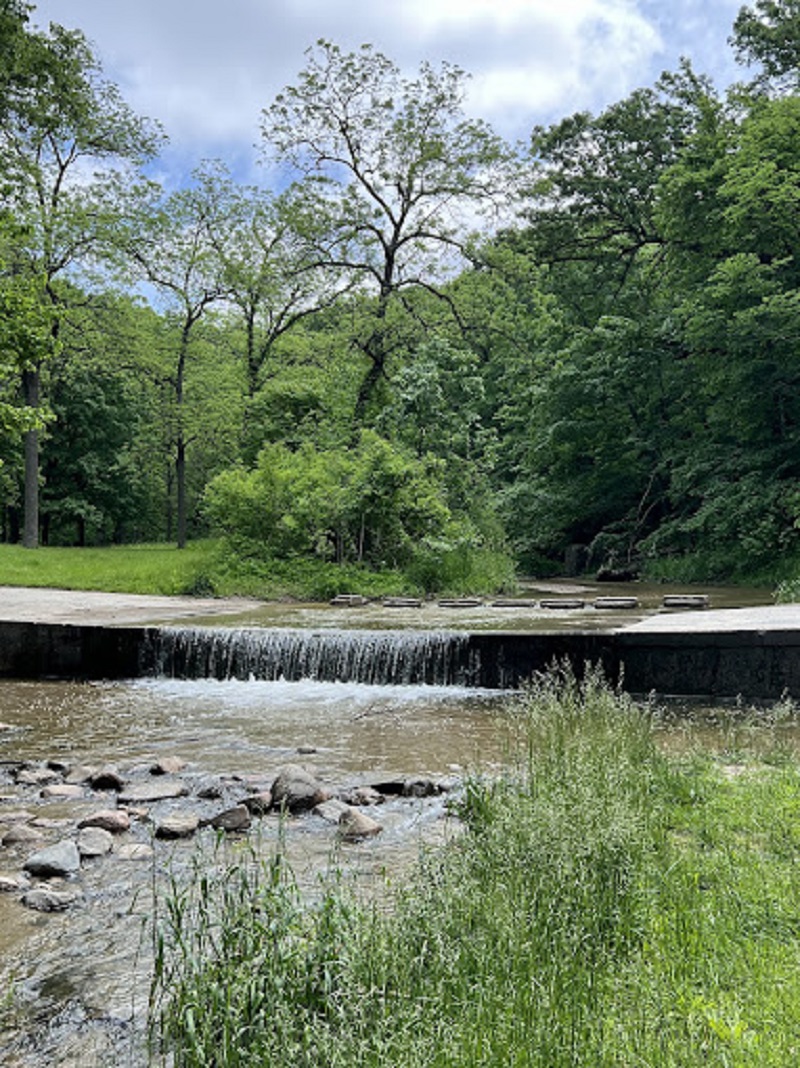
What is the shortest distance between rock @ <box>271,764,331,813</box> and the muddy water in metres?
0.20

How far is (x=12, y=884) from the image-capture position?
434 centimetres

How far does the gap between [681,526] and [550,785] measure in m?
18.3

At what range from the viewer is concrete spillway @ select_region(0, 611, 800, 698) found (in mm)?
9047

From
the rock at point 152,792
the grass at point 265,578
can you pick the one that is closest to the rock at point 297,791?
the rock at point 152,792

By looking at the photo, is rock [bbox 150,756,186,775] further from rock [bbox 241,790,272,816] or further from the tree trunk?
the tree trunk

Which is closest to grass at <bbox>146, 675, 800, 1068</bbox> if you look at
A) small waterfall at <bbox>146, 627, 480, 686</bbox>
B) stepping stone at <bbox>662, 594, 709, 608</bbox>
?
small waterfall at <bbox>146, 627, 480, 686</bbox>

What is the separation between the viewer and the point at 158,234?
29.3 metres

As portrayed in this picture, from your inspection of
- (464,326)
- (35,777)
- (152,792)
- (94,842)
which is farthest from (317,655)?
(464,326)

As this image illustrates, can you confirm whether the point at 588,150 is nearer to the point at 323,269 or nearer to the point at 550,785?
the point at 323,269

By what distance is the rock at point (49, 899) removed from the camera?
4098 millimetres

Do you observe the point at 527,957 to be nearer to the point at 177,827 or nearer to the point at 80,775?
the point at 177,827

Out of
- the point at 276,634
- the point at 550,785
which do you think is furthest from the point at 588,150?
the point at 550,785

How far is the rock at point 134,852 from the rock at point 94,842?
7 centimetres

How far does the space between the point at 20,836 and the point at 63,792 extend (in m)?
0.98
